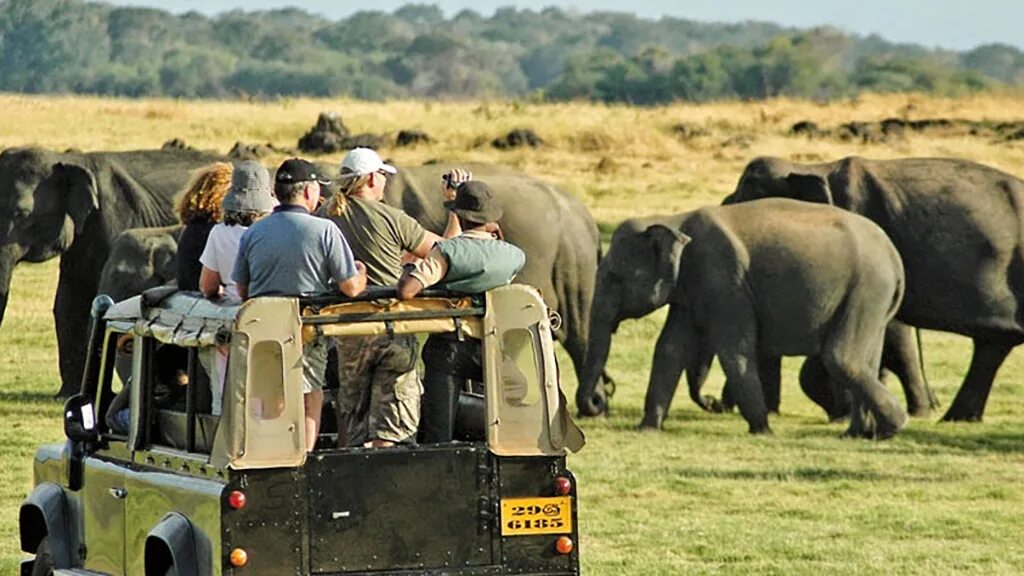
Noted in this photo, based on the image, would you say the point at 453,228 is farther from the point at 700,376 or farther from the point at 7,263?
the point at 7,263

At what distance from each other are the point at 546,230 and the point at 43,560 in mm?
14386

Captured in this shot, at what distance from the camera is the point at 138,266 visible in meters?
21.4

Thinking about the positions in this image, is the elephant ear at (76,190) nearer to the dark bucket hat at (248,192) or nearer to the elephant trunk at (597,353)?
the elephant trunk at (597,353)

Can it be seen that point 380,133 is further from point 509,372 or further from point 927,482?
point 509,372

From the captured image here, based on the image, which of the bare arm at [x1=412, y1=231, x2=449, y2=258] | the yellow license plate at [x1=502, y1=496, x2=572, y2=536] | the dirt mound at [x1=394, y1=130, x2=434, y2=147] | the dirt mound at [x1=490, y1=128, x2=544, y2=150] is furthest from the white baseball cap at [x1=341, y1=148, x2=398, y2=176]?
the dirt mound at [x1=490, y1=128, x2=544, y2=150]

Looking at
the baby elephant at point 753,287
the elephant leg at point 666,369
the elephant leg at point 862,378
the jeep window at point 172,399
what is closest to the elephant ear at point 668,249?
the baby elephant at point 753,287

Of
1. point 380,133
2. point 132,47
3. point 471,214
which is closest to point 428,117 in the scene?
point 380,133

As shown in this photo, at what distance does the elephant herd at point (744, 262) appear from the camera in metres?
21.7

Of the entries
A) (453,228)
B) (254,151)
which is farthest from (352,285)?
(254,151)

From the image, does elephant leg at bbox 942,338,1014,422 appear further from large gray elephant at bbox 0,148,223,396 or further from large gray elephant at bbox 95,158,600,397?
large gray elephant at bbox 0,148,223,396

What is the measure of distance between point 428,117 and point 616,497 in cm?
3801

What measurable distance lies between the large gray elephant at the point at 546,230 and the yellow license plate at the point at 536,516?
48.1 feet

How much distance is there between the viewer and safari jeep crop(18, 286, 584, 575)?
940cm

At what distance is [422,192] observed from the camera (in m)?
25.4
